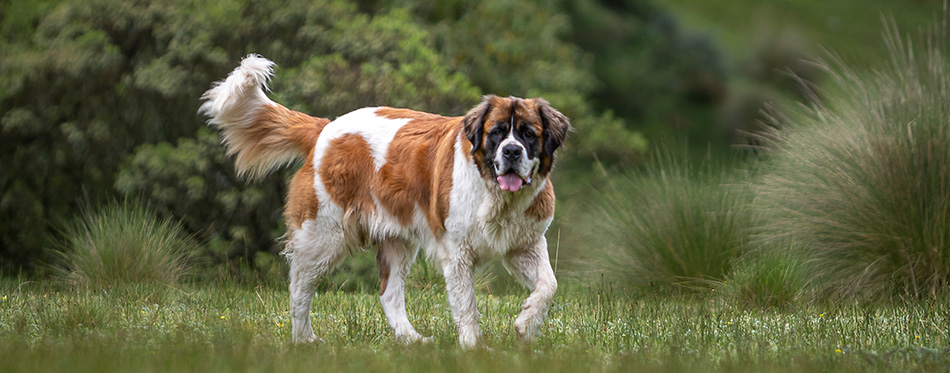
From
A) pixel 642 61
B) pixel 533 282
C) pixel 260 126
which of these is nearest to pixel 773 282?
pixel 533 282

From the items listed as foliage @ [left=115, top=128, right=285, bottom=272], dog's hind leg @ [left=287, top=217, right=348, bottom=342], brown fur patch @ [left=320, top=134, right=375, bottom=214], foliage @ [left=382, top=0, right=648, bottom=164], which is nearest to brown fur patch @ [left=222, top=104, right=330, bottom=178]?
brown fur patch @ [left=320, top=134, right=375, bottom=214]

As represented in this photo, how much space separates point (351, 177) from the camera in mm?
6449

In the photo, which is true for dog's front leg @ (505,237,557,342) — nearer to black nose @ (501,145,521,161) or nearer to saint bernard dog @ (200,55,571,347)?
saint bernard dog @ (200,55,571,347)

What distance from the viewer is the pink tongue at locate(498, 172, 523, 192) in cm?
547

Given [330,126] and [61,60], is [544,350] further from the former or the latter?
[61,60]

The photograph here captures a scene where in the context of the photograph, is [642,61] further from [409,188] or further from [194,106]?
[409,188]

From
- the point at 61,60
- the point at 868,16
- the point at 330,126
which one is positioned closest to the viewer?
the point at 330,126

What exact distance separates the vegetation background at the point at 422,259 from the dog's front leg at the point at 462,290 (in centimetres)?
19

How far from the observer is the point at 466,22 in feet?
51.5

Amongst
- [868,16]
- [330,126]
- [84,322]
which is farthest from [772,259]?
[868,16]

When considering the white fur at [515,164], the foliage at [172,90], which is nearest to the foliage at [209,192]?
the foliage at [172,90]

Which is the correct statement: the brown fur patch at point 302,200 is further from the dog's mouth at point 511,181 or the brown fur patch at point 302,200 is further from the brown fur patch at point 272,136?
the dog's mouth at point 511,181

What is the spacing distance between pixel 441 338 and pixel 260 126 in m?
2.58

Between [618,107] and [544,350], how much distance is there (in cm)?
2528
